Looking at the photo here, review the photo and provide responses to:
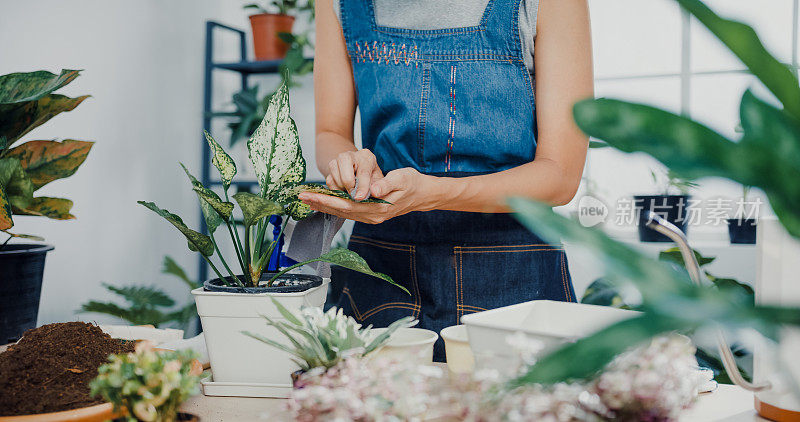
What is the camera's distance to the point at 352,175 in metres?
0.90

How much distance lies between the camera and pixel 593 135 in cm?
30

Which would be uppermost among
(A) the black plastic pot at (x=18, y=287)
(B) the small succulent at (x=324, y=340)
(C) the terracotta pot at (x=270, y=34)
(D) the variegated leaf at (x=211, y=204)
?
(C) the terracotta pot at (x=270, y=34)

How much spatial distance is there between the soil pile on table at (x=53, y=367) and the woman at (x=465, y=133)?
1.80ft

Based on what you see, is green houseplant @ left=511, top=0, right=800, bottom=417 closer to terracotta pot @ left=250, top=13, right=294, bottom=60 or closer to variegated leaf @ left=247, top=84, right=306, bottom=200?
variegated leaf @ left=247, top=84, right=306, bottom=200

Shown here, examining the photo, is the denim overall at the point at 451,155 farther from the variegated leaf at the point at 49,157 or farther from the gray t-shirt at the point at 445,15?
the variegated leaf at the point at 49,157

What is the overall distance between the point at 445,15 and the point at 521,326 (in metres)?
0.84

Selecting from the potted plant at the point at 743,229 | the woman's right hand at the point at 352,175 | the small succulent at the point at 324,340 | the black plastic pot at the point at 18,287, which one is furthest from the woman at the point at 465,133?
the potted plant at the point at 743,229

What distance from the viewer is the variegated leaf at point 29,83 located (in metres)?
1.33

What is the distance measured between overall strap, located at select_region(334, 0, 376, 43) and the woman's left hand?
0.45 m

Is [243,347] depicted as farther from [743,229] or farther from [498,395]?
[743,229]

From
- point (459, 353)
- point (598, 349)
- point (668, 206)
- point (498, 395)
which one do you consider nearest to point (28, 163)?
point (459, 353)

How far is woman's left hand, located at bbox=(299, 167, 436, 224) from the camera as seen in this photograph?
82cm

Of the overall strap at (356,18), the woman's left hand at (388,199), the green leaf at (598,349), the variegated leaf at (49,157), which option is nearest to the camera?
the green leaf at (598,349)

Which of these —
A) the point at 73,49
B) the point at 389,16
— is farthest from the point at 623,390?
the point at 73,49
